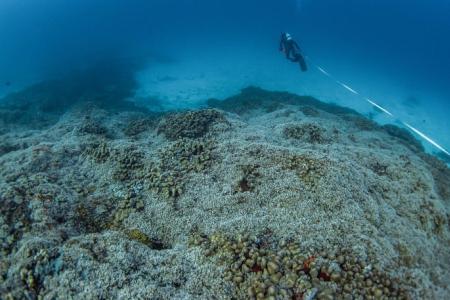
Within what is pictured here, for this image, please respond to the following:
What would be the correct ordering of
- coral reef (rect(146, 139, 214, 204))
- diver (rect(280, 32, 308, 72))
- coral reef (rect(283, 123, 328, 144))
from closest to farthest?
coral reef (rect(146, 139, 214, 204)), coral reef (rect(283, 123, 328, 144)), diver (rect(280, 32, 308, 72))

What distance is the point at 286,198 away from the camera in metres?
6.75

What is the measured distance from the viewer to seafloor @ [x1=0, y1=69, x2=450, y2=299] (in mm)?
4938

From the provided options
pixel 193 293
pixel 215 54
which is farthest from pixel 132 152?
pixel 215 54

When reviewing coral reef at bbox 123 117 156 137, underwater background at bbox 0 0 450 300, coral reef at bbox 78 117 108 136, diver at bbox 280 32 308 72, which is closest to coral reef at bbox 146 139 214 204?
underwater background at bbox 0 0 450 300

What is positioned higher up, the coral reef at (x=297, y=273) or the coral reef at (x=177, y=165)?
the coral reef at (x=297, y=273)

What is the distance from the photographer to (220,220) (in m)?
6.56

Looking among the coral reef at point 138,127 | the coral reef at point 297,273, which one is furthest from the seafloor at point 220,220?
the coral reef at point 138,127

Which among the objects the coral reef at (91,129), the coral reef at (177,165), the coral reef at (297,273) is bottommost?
the coral reef at (91,129)

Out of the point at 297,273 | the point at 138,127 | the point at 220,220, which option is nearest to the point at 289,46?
the point at 138,127

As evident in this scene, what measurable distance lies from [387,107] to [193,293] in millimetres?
34000

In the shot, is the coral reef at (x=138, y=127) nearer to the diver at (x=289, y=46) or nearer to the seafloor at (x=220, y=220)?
the seafloor at (x=220, y=220)

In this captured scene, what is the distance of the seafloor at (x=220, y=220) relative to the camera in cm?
494

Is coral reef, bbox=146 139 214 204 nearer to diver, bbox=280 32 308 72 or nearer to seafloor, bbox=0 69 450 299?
seafloor, bbox=0 69 450 299

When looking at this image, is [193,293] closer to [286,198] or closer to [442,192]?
[286,198]
